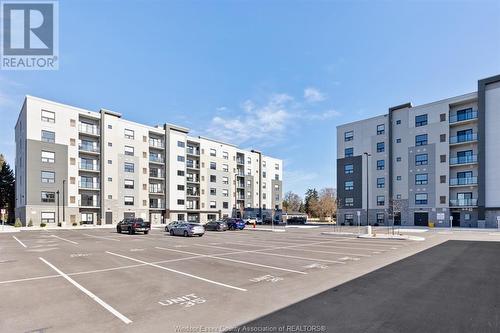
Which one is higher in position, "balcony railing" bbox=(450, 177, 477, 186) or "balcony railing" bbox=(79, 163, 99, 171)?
"balcony railing" bbox=(79, 163, 99, 171)

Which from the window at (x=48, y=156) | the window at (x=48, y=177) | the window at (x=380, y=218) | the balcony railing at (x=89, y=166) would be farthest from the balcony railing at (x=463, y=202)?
the window at (x=48, y=156)

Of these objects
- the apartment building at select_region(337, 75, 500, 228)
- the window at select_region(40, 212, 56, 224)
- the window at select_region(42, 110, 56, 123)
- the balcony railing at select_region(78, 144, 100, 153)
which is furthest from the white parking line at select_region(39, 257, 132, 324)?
the balcony railing at select_region(78, 144, 100, 153)

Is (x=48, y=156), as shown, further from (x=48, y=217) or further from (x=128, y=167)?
(x=128, y=167)

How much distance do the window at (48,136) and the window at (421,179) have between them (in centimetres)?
6083

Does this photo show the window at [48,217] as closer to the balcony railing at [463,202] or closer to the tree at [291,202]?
the balcony railing at [463,202]

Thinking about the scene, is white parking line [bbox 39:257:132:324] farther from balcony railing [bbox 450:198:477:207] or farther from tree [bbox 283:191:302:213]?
tree [bbox 283:191:302:213]

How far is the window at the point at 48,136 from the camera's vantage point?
158 feet

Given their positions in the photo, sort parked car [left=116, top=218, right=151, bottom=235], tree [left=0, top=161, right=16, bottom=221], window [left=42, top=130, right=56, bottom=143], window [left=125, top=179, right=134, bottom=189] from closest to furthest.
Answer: parked car [left=116, top=218, right=151, bottom=235]
window [left=42, top=130, right=56, bottom=143]
window [left=125, top=179, right=134, bottom=189]
tree [left=0, top=161, right=16, bottom=221]

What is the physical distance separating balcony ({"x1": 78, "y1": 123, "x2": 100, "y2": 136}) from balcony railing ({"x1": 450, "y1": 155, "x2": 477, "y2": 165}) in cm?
6067

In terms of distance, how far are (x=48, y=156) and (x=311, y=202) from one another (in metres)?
82.8

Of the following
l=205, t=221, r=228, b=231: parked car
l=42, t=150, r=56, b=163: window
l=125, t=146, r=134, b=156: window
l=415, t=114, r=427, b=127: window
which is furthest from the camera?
l=125, t=146, r=134, b=156: window

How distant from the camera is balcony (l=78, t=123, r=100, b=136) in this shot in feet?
174

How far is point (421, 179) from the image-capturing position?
53.4m

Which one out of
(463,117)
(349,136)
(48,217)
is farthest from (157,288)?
(349,136)
